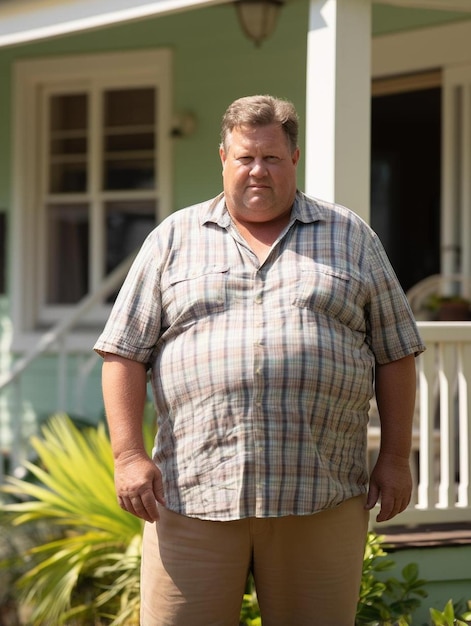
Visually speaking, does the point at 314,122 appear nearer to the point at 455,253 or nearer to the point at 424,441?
the point at 424,441

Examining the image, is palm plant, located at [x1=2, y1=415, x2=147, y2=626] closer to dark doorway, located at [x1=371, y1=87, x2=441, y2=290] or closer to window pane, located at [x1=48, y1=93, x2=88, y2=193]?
window pane, located at [x1=48, y1=93, x2=88, y2=193]

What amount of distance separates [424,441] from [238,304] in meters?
2.11

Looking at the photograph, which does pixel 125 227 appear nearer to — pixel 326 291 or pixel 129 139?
pixel 129 139

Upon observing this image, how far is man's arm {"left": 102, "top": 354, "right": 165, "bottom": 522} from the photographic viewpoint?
3.06 m

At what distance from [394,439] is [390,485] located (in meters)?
0.13

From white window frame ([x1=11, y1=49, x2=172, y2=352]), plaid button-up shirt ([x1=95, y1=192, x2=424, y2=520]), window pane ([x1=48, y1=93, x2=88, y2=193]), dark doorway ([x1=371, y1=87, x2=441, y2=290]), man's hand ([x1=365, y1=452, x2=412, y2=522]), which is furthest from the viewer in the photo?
dark doorway ([x1=371, y1=87, x2=441, y2=290])

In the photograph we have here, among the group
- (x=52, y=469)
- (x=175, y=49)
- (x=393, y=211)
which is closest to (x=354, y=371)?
(x=52, y=469)

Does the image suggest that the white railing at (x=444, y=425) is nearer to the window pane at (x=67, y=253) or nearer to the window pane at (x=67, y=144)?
the window pane at (x=67, y=253)

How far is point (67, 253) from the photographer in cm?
854

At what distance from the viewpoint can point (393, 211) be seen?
11.3 m

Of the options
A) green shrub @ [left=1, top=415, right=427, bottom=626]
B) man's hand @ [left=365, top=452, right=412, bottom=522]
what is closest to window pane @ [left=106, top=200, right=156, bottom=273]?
green shrub @ [left=1, top=415, right=427, bottom=626]

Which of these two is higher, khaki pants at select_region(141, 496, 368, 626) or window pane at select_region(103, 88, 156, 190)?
window pane at select_region(103, 88, 156, 190)

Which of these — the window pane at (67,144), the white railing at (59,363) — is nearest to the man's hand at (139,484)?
the white railing at (59,363)

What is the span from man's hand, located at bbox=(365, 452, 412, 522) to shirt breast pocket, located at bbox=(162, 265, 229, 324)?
0.67 meters
